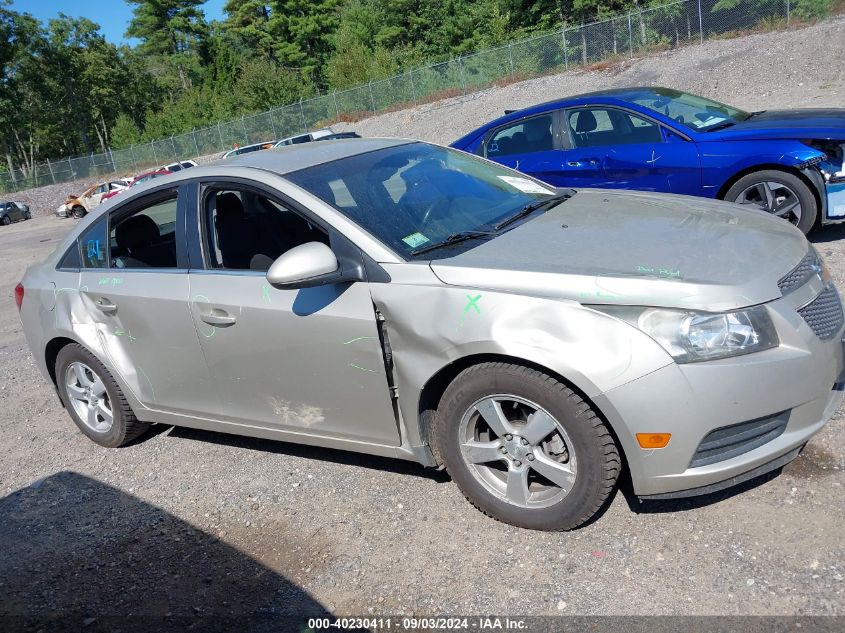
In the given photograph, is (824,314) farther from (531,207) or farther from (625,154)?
(625,154)

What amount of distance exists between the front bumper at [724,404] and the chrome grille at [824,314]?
0.15 ft

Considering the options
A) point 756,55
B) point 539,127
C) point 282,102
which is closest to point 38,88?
point 282,102

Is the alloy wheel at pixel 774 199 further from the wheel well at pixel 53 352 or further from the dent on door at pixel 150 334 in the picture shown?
the wheel well at pixel 53 352

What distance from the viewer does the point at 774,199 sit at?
6.54 meters

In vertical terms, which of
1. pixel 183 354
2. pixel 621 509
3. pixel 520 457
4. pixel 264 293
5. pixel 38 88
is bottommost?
pixel 621 509

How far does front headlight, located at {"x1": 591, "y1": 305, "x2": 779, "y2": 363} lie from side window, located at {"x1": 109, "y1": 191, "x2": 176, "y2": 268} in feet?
8.64

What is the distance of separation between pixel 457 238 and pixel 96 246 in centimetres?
245

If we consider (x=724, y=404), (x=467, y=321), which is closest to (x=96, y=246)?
(x=467, y=321)

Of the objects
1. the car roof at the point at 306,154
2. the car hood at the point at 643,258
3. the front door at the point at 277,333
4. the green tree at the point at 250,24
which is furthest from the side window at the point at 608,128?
the green tree at the point at 250,24

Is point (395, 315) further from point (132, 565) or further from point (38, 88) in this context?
point (38, 88)

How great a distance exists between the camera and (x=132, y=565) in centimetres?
355

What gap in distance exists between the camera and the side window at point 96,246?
177 inches

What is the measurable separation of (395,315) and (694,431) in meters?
1.32

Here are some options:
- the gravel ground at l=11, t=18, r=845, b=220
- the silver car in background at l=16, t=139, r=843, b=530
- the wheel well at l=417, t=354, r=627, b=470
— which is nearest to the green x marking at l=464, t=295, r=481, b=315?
the silver car in background at l=16, t=139, r=843, b=530
